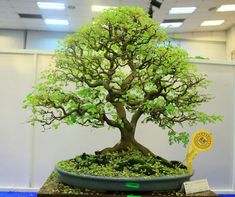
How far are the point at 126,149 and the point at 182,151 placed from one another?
1.46 m

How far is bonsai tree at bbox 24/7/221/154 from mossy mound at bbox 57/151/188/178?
9 cm

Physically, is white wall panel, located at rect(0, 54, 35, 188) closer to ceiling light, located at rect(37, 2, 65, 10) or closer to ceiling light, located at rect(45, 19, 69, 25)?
ceiling light, located at rect(37, 2, 65, 10)

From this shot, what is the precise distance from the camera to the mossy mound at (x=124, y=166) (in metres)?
1.16

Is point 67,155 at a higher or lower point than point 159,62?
lower

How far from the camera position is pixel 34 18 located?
273 inches

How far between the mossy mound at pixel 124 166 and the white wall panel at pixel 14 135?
4.62 feet

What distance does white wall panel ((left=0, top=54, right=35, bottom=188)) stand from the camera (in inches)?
103

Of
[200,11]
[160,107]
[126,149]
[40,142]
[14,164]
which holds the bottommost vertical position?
[14,164]

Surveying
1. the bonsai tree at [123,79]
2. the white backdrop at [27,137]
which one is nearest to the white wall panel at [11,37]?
the white backdrop at [27,137]

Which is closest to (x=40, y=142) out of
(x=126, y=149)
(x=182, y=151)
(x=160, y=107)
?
(x=182, y=151)

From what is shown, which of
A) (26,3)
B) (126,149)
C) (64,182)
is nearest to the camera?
(64,182)

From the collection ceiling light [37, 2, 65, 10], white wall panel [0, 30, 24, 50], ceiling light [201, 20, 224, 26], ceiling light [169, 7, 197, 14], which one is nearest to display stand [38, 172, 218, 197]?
ceiling light [37, 2, 65, 10]

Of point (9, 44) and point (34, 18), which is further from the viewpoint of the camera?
point (9, 44)

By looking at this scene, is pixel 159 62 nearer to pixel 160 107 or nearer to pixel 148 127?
pixel 160 107
